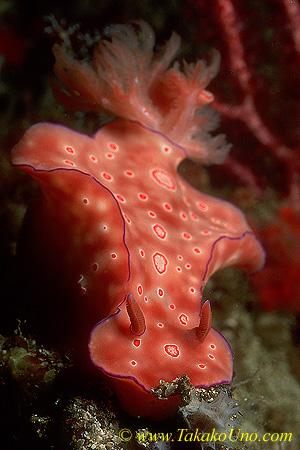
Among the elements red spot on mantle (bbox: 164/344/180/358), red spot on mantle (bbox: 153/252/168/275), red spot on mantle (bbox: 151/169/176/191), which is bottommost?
red spot on mantle (bbox: 164/344/180/358)

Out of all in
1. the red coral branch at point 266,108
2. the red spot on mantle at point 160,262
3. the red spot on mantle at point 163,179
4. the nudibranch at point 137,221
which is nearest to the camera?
the nudibranch at point 137,221

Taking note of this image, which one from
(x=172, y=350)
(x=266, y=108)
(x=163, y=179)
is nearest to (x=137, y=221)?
(x=163, y=179)

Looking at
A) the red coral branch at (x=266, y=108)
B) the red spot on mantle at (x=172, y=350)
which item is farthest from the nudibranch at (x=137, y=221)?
the red coral branch at (x=266, y=108)

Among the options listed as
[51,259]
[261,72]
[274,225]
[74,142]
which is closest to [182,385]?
[51,259]

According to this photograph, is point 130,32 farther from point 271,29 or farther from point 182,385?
point 182,385

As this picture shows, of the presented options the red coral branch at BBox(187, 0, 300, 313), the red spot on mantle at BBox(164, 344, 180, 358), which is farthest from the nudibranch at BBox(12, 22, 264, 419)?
the red coral branch at BBox(187, 0, 300, 313)

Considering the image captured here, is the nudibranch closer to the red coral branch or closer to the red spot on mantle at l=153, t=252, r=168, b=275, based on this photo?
the red spot on mantle at l=153, t=252, r=168, b=275

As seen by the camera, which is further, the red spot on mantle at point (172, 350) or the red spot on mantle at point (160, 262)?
the red spot on mantle at point (160, 262)

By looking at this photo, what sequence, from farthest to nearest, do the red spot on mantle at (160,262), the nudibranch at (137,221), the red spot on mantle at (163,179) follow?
the red spot on mantle at (163,179)
the red spot on mantle at (160,262)
the nudibranch at (137,221)

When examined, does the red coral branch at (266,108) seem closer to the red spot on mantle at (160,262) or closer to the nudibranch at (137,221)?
the nudibranch at (137,221)
